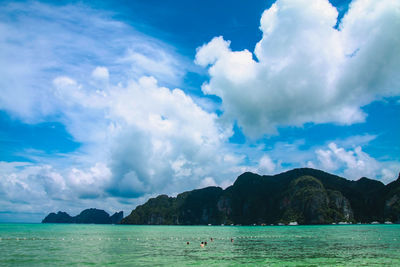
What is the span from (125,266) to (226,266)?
1263 cm

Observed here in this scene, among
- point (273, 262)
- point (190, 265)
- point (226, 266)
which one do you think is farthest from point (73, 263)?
point (273, 262)

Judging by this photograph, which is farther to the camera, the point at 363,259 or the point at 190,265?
the point at 363,259

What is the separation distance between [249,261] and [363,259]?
15.9 metres

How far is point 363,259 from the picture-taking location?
41188 millimetres

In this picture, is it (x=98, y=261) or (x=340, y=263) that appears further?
(x=98, y=261)

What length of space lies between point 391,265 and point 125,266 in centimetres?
3261

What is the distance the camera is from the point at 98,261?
137 ft

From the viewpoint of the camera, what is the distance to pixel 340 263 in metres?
37.5

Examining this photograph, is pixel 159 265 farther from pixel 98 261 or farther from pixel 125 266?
pixel 98 261

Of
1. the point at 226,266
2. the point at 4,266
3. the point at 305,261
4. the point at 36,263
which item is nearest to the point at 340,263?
the point at 305,261

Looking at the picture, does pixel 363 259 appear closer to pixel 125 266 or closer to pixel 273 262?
pixel 273 262

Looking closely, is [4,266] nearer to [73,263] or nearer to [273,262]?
[73,263]

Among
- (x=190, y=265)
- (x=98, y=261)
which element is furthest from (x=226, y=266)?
(x=98, y=261)

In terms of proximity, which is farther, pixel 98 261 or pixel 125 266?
pixel 98 261
